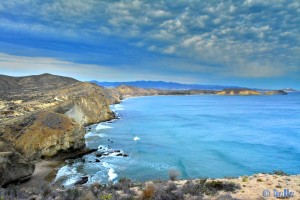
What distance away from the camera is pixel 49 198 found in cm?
1370

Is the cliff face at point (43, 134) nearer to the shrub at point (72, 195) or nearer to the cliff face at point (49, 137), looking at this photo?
the cliff face at point (49, 137)

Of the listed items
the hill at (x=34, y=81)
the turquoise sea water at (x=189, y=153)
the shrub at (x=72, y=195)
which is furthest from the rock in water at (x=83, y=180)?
the hill at (x=34, y=81)

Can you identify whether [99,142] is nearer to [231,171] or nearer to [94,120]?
[231,171]

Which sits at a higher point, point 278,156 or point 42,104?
point 42,104

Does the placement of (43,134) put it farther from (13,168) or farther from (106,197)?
(106,197)

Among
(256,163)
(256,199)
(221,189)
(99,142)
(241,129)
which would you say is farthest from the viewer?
(241,129)

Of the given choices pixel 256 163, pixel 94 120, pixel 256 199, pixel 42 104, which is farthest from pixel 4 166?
pixel 94 120

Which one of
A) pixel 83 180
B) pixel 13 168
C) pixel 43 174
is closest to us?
pixel 13 168

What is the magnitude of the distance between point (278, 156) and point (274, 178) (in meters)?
19.2

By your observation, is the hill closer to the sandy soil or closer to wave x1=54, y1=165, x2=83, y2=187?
the sandy soil

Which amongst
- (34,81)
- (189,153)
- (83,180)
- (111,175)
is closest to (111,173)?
(111,175)

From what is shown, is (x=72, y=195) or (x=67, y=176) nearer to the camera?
(x=72, y=195)

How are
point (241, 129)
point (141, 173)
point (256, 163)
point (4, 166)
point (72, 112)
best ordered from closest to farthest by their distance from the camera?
1. point (4, 166)
2. point (141, 173)
3. point (256, 163)
4. point (72, 112)
5. point (241, 129)
